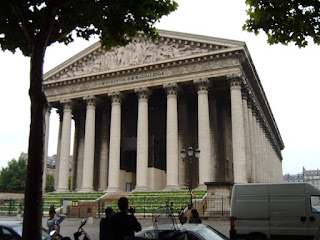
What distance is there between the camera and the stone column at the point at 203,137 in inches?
1369

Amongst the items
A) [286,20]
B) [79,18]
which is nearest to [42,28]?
[79,18]

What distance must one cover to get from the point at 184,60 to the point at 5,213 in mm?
24183

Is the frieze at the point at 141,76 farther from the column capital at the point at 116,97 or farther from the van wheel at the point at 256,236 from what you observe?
the van wheel at the point at 256,236

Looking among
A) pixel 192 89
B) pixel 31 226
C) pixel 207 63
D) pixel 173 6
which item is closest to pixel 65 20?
pixel 173 6

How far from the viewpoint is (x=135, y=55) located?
41188 mm

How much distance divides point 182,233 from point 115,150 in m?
32.2

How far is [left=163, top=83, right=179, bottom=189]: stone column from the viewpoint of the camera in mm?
36125

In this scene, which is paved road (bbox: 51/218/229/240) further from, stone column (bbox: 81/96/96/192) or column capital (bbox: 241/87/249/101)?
column capital (bbox: 241/87/249/101)

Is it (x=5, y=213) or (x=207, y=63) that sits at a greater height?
(x=207, y=63)

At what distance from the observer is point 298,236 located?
1435 cm

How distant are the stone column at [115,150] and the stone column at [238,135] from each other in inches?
500

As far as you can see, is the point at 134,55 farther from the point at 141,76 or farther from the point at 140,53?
the point at 141,76

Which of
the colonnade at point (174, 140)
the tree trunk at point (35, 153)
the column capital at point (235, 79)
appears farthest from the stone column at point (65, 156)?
the tree trunk at point (35, 153)

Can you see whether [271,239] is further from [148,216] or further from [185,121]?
[185,121]
